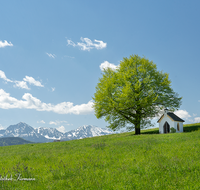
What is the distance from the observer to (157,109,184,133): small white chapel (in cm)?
3347

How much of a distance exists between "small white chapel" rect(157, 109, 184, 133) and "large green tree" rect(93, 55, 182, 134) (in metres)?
2.45

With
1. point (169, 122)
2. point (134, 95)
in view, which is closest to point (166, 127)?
point (169, 122)

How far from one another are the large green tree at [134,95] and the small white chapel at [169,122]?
2450mm

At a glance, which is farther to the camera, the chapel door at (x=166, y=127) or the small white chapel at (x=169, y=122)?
the chapel door at (x=166, y=127)

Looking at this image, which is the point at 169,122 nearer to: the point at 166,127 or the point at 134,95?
the point at 166,127

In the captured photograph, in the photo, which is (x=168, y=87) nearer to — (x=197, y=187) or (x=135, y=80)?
(x=135, y=80)

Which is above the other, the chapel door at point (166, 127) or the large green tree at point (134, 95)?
the large green tree at point (134, 95)

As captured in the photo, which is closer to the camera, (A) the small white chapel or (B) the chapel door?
(A) the small white chapel

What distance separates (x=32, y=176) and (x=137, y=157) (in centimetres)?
613

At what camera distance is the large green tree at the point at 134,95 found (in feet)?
95.9

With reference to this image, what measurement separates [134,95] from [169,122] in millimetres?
11746

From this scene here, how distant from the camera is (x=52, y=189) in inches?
270

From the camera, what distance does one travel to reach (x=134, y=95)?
92.7ft

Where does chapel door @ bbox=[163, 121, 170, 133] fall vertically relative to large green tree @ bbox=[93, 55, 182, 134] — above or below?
below
